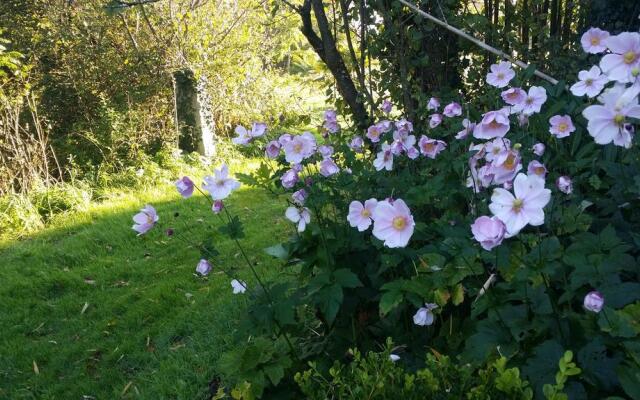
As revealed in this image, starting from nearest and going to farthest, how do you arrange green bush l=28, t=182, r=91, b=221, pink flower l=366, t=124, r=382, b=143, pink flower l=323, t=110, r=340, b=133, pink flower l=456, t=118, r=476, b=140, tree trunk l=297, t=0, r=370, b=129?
pink flower l=456, t=118, r=476, b=140 → pink flower l=366, t=124, r=382, b=143 → pink flower l=323, t=110, r=340, b=133 → tree trunk l=297, t=0, r=370, b=129 → green bush l=28, t=182, r=91, b=221

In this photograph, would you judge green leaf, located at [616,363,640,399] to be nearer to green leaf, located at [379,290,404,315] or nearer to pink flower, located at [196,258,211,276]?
green leaf, located at [379,290,404,315]

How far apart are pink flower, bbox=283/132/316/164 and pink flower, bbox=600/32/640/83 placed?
976 millimetres

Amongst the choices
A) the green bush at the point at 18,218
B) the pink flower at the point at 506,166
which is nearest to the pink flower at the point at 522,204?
the pink flower at the point at 506,166

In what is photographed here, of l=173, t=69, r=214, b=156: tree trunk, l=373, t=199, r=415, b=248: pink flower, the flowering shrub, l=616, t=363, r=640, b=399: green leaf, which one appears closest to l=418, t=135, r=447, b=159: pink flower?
the flowering shrub

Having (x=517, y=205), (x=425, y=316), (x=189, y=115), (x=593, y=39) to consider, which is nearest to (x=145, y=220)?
(x=425, y=316)

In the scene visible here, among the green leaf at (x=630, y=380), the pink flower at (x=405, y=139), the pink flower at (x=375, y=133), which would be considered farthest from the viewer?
the pink flower at (x=375, y=133)

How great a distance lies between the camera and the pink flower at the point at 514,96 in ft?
5.59

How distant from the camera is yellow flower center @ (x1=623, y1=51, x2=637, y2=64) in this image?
124cm

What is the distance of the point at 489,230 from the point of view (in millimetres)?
1130

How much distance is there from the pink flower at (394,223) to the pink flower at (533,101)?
663mm

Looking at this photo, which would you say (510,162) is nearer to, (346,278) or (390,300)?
(390,300)

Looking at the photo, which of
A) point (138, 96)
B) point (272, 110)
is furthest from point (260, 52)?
point (138, 96)

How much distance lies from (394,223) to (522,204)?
35 cm

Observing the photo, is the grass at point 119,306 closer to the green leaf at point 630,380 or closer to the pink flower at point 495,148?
the pink flower at point 495,148
